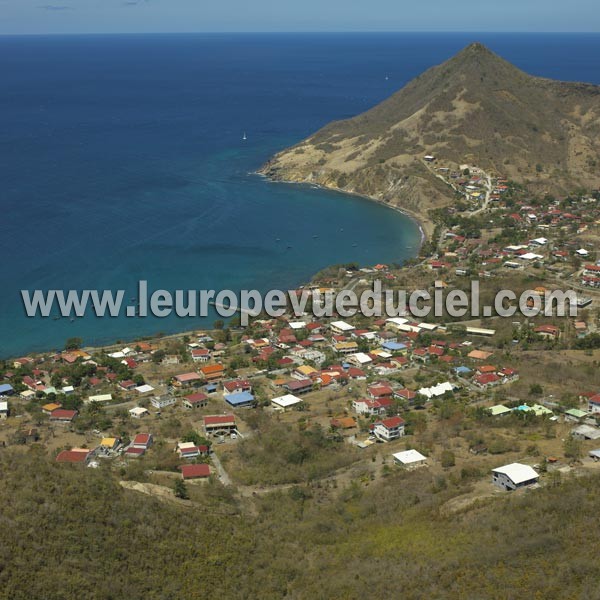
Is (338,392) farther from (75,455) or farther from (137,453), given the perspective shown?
(75,455)

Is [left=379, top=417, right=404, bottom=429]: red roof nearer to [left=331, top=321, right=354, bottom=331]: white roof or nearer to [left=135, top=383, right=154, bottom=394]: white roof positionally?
[left=135, top=383, right=154, bottom=394]: white roof

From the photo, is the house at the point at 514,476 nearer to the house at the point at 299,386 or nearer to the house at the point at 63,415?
the house at the point at 299,386

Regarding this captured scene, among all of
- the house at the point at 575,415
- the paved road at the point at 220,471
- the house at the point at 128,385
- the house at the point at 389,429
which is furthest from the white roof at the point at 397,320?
the paved road at the point at 220,471

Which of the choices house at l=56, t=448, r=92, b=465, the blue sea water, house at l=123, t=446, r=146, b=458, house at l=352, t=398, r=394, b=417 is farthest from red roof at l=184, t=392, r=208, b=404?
the blue sea water

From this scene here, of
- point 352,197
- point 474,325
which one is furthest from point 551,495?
point 352,197

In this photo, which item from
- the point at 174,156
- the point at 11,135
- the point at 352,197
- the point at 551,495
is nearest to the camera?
the point at 551,495

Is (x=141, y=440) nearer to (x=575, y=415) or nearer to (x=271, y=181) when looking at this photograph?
(x=575, y=415)

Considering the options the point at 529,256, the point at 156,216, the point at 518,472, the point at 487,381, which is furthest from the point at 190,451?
the point at 156,216
